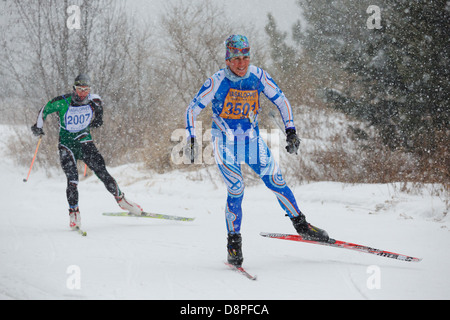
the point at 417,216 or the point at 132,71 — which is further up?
the point at 132,71

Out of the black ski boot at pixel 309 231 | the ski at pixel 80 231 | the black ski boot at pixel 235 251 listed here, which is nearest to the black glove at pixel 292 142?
the black ski boot at pixel 309 231

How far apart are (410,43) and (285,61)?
15691 mm

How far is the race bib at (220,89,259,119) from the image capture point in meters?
4.25

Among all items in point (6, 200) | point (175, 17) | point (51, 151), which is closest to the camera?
point (6, 200)

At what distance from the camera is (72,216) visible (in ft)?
20.7

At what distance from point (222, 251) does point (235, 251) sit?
849 mm

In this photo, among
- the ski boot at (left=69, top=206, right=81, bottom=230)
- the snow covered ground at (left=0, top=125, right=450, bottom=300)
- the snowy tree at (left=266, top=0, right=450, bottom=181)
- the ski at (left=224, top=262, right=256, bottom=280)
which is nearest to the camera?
the snow covered ground at (left=0, top=125, right=450, bottom=300)

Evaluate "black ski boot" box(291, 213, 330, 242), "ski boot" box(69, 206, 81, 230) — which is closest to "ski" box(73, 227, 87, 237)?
"ski boot" box(69, 206, 81, 230)

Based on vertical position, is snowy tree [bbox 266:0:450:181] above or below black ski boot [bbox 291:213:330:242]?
above

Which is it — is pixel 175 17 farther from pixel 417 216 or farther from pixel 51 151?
pixel 417 216

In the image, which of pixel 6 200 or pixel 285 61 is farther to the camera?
pixel 285 61

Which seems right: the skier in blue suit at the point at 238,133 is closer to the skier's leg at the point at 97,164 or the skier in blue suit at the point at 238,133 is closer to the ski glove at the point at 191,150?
the ski glove at the point at 191,150

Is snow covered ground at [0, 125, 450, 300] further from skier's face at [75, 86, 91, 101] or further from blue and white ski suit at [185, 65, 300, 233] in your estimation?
skier's face at [75, 86, 91, 101]
